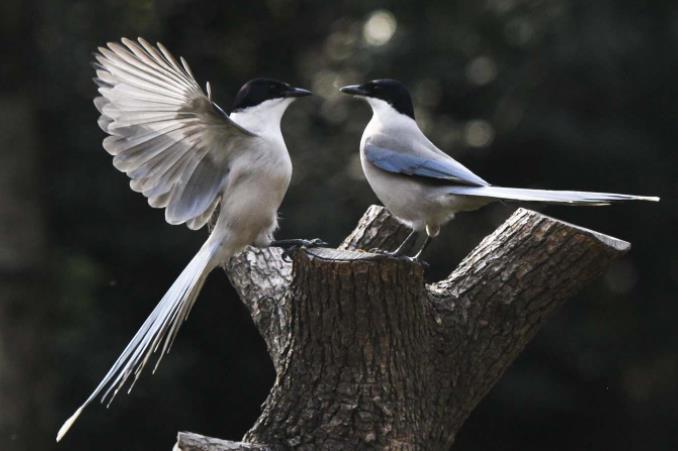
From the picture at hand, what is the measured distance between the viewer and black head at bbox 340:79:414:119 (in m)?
5.51

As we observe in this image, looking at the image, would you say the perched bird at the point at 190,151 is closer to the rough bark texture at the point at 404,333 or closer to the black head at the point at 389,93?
the rough bark texture at the point at 404,333

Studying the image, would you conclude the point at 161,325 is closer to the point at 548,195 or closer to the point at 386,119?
the point at 548,195

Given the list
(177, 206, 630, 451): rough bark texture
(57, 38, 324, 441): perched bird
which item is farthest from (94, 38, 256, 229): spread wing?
(177, 206, 630, 451): rough bark texture

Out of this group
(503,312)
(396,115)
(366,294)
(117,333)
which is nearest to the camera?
(366,294)

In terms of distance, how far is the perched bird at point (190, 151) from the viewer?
445 centimetres

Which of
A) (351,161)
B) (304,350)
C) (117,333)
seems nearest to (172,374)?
(117,333)

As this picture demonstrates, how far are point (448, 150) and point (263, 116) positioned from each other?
395 cm

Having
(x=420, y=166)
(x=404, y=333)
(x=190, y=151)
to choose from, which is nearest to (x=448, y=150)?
(x=420, y=166)

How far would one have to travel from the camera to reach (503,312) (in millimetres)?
4688

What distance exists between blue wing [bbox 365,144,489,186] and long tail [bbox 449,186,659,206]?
0.05 metres

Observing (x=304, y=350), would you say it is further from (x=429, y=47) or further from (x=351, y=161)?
(x=429, y=47)

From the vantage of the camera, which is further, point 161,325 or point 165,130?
point 165,130

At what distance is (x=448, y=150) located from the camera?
28.7 feet

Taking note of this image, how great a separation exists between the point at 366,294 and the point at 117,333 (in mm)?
4798
